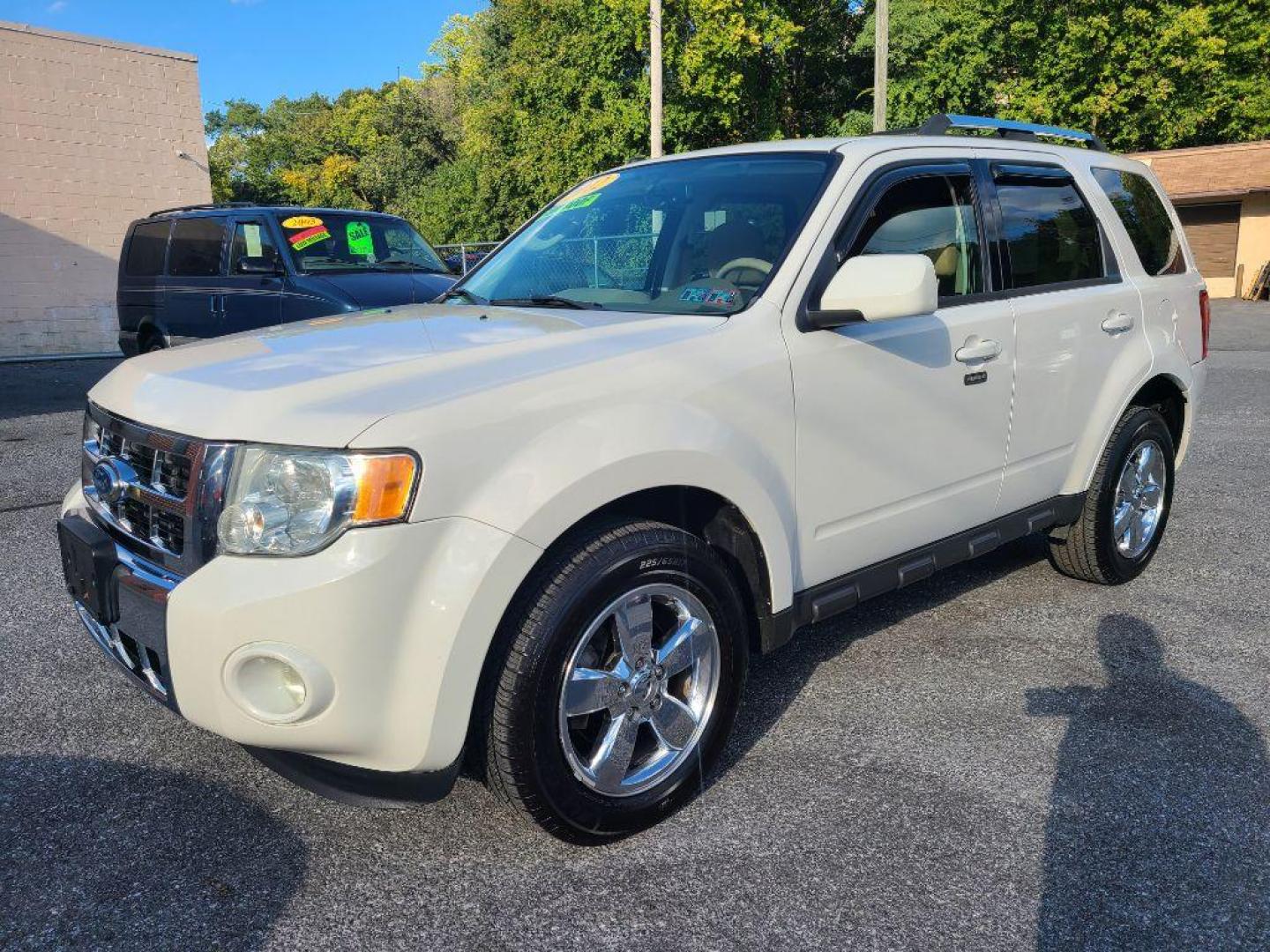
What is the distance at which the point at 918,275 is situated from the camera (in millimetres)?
2799

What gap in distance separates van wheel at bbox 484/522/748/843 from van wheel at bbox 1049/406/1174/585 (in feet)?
7.20

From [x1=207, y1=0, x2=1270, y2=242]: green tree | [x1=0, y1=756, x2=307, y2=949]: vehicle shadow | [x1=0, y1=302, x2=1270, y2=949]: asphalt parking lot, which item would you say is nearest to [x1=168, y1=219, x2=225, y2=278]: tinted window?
→ [x1=0, y1=302, x2=1270, y2=949]: asphalt parking lot

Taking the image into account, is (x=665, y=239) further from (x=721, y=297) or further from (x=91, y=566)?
(x=91, y=566)

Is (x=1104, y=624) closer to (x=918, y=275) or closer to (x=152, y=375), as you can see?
(x=918, y=275)

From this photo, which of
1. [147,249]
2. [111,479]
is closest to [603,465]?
[111,479]

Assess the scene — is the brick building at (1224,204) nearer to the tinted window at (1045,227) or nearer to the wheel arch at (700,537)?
the tinted window at (1045,227)

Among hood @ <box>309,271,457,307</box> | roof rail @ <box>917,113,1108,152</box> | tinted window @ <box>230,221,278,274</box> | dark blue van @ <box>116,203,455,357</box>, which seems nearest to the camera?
roof rail @ <box>917,113,1108,152</box>

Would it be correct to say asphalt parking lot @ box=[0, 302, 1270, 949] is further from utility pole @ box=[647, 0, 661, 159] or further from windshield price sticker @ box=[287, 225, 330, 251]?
utility pole @ box=[647, 0, 661, 159]

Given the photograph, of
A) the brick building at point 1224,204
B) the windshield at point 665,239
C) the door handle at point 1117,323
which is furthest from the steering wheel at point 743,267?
the brick building at point 1224,204

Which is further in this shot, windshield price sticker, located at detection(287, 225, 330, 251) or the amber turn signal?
windshield price sticker, located at detection(287, 225, 330, 251)

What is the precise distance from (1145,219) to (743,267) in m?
2.54

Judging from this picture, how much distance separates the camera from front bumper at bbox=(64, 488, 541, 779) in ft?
7.06

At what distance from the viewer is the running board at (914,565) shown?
308 cm

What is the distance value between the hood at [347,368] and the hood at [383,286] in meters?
5.48
